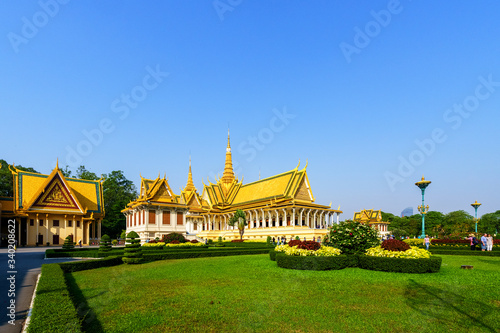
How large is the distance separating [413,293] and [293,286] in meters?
3.38

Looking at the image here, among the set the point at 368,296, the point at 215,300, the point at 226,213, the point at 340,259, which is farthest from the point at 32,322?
the point at 226,213

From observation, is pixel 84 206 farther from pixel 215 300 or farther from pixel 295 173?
pixel 215 300

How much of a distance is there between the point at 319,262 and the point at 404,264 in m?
3.33

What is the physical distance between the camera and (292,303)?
779 centimetres

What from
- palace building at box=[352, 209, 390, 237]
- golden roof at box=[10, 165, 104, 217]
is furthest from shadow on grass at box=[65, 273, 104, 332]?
palace building at box=[352, 209, 390, 237]

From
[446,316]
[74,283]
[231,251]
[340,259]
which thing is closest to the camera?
[446,316]

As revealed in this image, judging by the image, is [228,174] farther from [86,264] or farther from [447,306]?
[447,306]

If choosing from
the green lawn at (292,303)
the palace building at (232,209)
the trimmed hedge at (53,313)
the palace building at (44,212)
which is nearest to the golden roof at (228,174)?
the palace building at (232,209)

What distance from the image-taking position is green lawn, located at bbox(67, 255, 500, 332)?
244 inches

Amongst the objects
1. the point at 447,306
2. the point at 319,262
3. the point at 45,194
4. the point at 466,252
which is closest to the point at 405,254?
the point at 319,262

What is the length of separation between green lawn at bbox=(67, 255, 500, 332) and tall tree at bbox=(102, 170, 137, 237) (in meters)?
48.7

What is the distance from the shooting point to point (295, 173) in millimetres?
54250

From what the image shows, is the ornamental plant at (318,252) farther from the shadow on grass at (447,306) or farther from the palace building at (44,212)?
the palace building at (44,212)

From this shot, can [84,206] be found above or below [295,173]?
below
